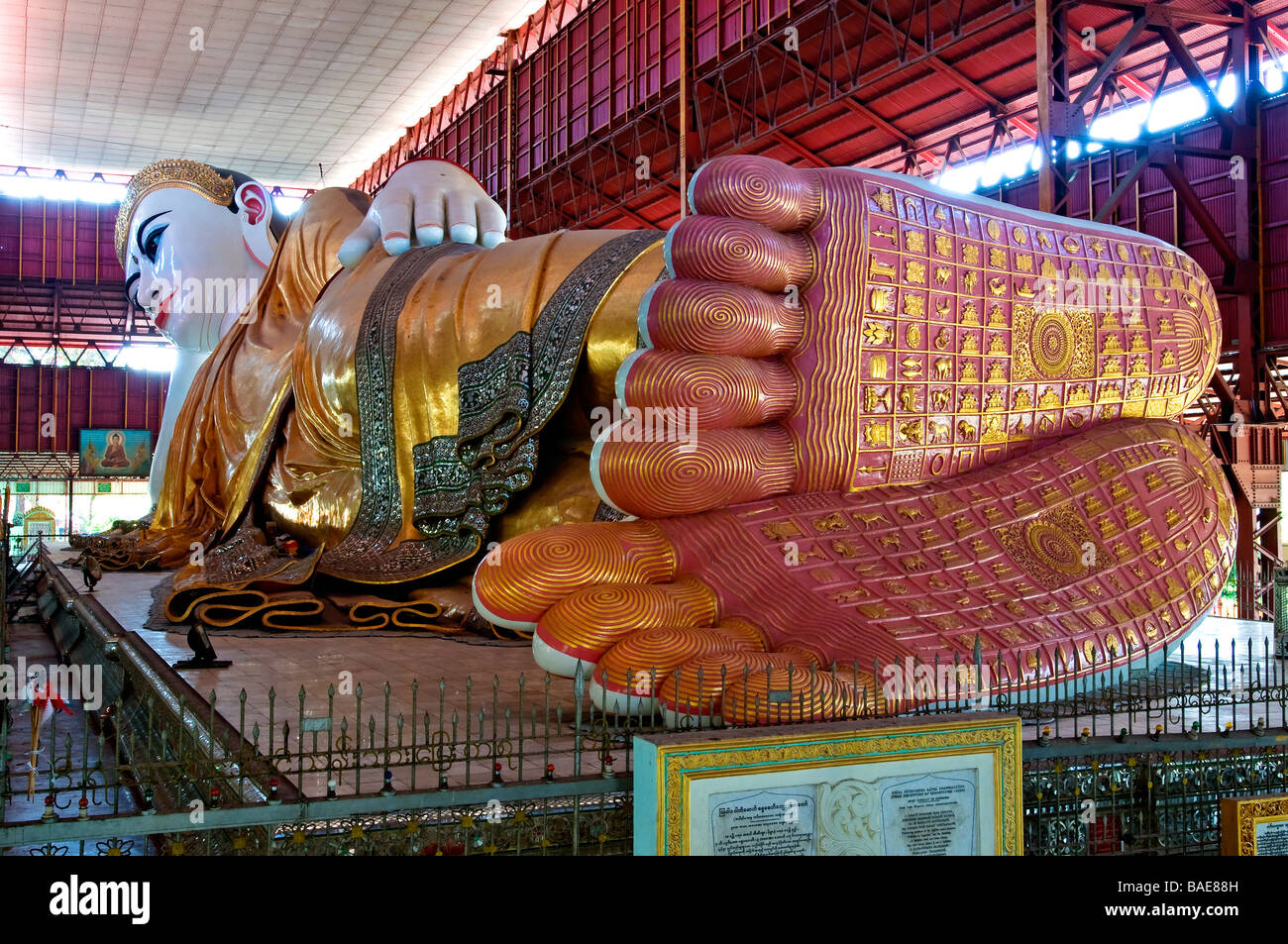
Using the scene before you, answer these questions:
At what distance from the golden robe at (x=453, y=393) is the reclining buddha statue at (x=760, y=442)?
0.02 m

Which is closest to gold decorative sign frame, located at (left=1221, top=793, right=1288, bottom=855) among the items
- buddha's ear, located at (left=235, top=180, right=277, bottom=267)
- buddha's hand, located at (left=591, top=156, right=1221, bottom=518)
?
buddha's hand, located at (left=591, top=156, right=1221, bottom=518)

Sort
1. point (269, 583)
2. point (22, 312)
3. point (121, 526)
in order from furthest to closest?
point (22, 312) < point (121, 526) < point (269, 583)

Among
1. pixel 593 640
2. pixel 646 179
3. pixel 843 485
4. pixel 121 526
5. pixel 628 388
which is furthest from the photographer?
pixel 646 179

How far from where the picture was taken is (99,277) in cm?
2294

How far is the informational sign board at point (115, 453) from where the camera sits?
22469 millimetres

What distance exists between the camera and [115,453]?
2275cm

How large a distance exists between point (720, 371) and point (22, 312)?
71.6 feet

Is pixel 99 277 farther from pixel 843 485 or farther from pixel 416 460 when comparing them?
pixel 843 485

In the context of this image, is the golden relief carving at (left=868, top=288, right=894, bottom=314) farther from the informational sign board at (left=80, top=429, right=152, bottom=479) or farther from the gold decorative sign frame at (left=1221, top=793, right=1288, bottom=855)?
the informational sign board at (left=80, top=429, right=152, bottom=479)

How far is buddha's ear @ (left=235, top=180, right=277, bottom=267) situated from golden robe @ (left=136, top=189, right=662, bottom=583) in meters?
3.58

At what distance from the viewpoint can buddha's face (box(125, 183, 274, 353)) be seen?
33.6 feet

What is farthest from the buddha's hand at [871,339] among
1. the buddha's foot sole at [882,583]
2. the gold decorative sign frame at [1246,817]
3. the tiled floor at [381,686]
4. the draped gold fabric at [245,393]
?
the draped gold fabric at [245,393]

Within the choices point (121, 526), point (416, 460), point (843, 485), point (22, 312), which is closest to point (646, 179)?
point (121, 526)

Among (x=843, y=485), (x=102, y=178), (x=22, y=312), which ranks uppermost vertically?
(x=102, y=178)
